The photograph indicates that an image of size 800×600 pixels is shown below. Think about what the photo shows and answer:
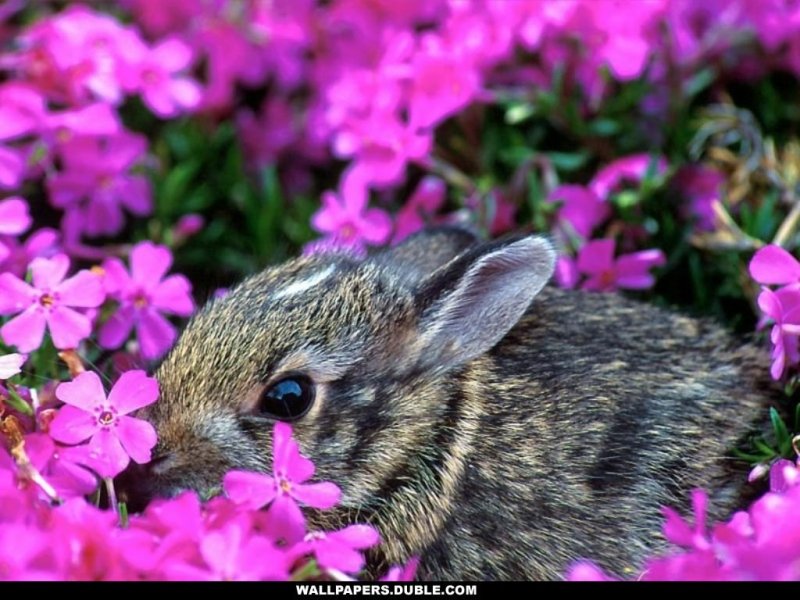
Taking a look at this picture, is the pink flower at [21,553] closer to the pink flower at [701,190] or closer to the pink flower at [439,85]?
the pink flower at [439,85]

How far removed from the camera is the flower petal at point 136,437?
3605mm

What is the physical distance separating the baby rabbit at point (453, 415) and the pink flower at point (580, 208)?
3.65ft

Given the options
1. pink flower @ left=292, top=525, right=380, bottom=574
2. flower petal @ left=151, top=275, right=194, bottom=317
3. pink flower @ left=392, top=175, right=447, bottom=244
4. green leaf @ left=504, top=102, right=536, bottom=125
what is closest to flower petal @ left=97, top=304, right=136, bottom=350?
flower petal @ left=151, top=275, right=194, bottom=317

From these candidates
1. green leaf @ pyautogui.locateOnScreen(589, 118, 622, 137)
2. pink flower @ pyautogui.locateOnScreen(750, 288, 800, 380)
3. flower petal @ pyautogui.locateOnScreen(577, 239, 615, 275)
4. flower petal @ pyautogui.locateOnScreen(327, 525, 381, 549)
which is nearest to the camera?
flower petal @ pyautogui.locateOnScreen(327, 525, 381, 549)

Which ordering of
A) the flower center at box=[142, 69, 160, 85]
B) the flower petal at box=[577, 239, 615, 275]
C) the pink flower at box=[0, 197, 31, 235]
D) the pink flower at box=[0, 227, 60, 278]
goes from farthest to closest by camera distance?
the flower center at box=[142, 69, 160, 85], the flower petal at box=[577, 239, 615, 275], the pink flower at box=[0, 227, 60, 278], the pink flower at box=[0, 197, 31, 235]

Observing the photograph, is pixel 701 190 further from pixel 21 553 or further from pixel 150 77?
pixel 21 553

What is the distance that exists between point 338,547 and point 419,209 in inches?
101

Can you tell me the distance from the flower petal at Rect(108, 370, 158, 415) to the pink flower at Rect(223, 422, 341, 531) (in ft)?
1.54

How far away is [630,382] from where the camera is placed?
4.16 metres

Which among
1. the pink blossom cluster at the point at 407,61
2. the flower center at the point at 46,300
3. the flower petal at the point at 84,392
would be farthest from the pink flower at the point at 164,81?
the flower petal at the point at 84,392

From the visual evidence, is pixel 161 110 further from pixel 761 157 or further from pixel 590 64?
pixel 761 157

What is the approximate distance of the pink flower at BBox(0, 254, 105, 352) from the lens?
402cm

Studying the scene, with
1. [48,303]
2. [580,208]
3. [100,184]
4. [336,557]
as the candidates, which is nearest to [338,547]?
[336,557]

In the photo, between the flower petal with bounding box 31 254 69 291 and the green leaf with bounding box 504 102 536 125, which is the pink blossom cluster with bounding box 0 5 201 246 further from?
the green leaf with bounding box 504 102 536 125
